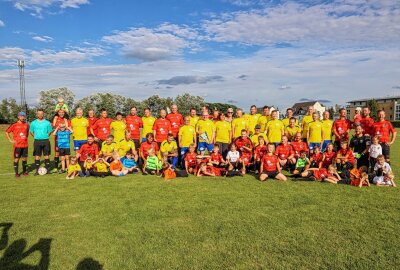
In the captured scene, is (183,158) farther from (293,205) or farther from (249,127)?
(293,205)

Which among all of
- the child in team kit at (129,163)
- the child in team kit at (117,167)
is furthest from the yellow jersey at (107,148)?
the child in team kit at (129,163)

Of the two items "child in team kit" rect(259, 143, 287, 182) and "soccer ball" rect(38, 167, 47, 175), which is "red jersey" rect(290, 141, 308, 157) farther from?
"soccer ball" rect(38, 167, 47, 175)

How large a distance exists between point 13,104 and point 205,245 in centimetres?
8248

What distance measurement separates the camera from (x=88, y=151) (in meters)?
10.1

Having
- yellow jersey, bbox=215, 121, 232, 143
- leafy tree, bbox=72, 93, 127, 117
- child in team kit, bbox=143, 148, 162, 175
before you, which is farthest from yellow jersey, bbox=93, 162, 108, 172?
leafy tree, bbox=72, 93, 127, 117

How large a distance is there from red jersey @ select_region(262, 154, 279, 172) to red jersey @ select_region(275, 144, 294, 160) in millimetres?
860

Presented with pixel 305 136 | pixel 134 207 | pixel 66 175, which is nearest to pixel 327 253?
pixel 134 207

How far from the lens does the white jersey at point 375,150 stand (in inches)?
359

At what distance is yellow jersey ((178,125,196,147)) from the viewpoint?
10.7 meters

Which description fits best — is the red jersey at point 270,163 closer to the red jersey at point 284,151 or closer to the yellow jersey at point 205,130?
the red jersey at point 284,151

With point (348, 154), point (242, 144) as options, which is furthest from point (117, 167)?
point (348, 154)

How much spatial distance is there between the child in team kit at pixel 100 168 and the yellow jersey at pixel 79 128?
1.24 metres

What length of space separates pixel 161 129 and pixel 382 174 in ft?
22.1

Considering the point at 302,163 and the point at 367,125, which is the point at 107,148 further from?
the point at 367,125
